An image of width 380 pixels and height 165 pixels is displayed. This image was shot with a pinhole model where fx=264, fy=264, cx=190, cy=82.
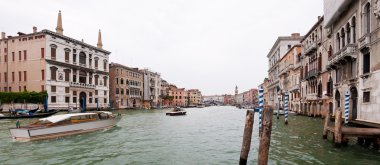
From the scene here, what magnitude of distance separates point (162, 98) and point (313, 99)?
190ft

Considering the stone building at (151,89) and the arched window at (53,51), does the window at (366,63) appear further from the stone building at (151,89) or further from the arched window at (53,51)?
the stone building at (151,89)

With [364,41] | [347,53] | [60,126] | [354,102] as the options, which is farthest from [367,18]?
[60,126]

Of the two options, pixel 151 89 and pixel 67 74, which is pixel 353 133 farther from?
pixel 151 89

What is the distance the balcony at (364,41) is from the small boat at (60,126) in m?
15.7

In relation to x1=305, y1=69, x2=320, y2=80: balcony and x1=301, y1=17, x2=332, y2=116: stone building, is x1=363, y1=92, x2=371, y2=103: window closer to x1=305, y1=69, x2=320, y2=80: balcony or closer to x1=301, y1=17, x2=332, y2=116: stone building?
x1=301, y1=17, x2=332, y2=116: stone building

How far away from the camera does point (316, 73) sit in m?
26.6

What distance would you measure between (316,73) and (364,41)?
42.0 feet

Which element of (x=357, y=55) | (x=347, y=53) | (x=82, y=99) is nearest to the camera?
(x=357, y=55)

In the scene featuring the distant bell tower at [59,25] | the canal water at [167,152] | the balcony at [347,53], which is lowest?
the canal water at [167,152]

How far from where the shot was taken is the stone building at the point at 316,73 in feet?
79.5

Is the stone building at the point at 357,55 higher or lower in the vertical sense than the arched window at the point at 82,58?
lower

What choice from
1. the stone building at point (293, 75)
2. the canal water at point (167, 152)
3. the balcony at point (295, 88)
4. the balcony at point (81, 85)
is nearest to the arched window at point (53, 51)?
the balcony at point (81, 85)

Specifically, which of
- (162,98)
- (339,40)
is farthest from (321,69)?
(162,98)

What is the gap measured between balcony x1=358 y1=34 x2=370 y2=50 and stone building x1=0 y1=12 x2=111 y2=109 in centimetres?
3440
